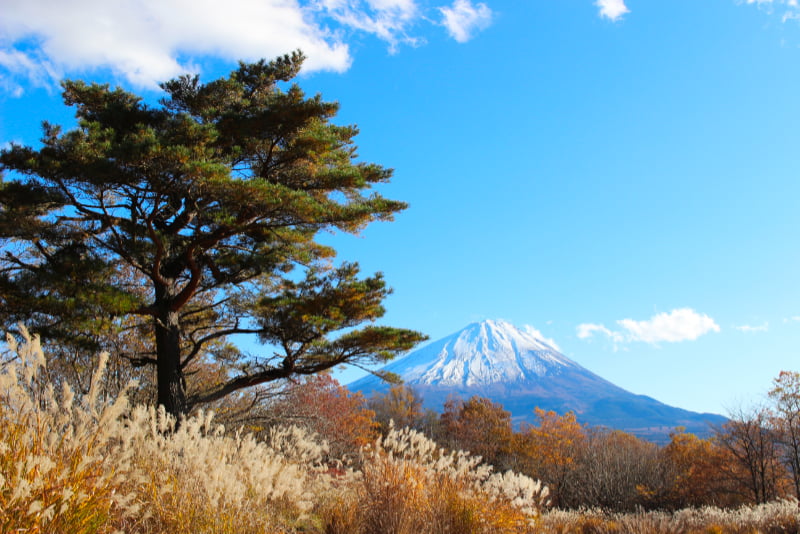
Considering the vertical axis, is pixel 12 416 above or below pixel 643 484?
above

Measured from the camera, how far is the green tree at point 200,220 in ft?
26.0

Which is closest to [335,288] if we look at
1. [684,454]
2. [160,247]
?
[160,247]

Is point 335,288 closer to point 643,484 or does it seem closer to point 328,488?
point 328,488

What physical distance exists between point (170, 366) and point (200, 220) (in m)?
2.55

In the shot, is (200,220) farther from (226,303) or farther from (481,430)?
(481,430)

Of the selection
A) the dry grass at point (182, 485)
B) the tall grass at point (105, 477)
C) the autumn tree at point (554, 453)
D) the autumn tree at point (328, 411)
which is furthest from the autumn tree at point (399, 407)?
the tall grass at point (105, 477)

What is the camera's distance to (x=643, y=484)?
999 inches

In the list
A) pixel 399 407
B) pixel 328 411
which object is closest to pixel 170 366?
pixel 328 411

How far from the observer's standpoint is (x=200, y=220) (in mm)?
9211

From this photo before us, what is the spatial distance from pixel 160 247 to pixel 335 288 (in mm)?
2894

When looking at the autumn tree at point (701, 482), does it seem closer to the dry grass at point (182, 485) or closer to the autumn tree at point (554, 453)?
the autumn tree at point (554, 453)

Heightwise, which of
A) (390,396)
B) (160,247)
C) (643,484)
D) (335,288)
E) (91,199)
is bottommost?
(643,484)

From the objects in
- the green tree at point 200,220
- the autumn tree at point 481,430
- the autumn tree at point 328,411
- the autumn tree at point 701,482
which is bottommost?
the autumn tree at point 701,482

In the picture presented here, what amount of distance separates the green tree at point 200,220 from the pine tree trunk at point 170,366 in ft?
0.07
